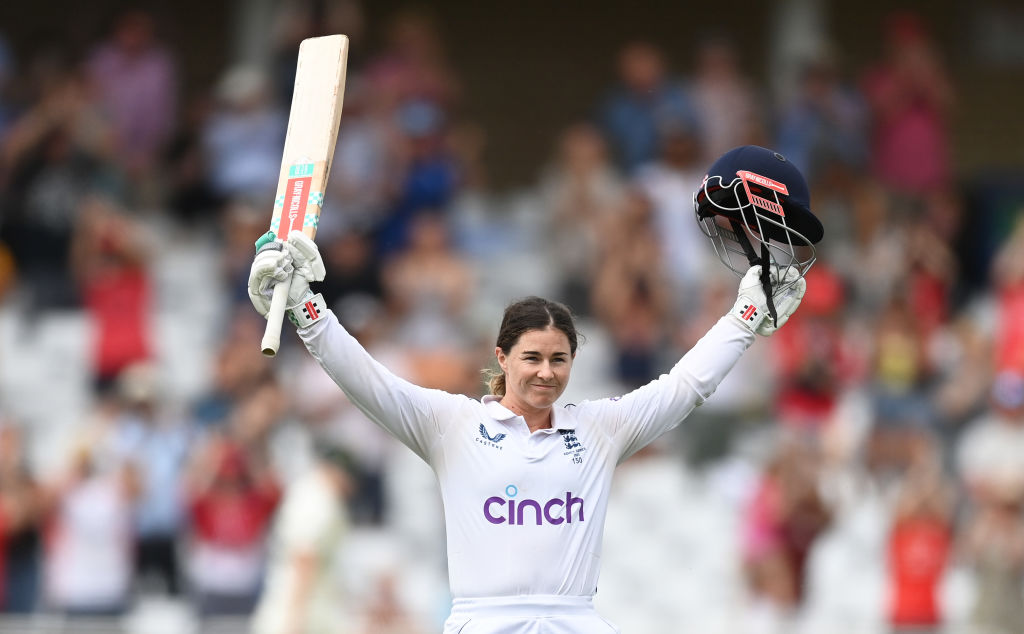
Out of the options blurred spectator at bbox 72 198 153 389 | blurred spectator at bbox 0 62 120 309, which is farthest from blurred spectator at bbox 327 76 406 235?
blurred spectator at bbox 0 62 120 309

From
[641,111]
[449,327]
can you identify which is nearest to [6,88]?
[449,327]

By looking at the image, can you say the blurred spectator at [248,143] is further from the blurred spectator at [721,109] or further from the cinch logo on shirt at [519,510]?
the cinch logo on shirt at [519,510]

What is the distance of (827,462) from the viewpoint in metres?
11.6

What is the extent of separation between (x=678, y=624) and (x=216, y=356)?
3.44 meters

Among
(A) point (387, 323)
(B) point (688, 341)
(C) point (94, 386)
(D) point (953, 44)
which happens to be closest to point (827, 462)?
(B) point (688, 341)

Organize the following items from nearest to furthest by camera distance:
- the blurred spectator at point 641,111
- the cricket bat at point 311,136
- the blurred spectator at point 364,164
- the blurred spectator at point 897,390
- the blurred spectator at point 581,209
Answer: the cricket bat at point 311,136, the blurred spectator at point 897,390, the blurred spectator at point 364,164, the blurred spectator at point 581,209, the blurred spectator at point 641,111

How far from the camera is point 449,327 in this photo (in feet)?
39.2

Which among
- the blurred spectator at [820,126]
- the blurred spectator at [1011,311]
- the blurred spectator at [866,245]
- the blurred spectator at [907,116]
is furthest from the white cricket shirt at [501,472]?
the blurred spectator at [907,116]

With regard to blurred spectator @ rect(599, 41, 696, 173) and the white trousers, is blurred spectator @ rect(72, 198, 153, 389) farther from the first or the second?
the white trousers

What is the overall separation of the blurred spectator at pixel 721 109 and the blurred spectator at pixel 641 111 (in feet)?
0.70

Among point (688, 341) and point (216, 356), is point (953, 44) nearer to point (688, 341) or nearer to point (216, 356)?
point (688, 341)

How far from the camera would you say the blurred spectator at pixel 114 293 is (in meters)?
11.5

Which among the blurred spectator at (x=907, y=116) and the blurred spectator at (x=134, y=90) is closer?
the blurred spectator at (x=134, y=90)

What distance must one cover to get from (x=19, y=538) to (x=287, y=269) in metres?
5.68
